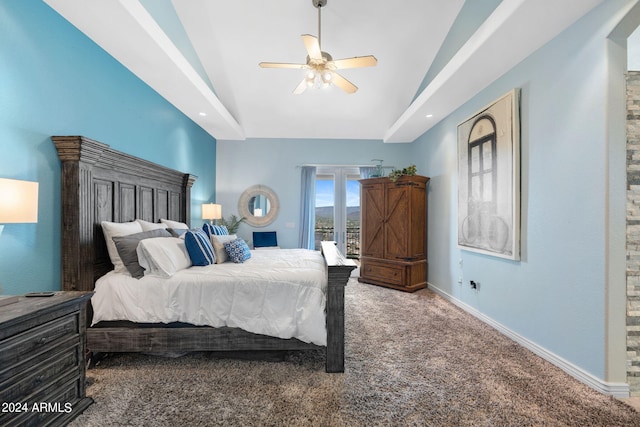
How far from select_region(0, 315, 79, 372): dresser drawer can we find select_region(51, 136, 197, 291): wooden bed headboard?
0.69 meters

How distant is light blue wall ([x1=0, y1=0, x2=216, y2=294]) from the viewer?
177 centimetres

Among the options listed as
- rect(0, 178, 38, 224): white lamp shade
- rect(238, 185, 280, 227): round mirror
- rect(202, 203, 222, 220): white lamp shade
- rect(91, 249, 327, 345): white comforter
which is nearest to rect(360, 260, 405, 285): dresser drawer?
rect(238, 185, 280, 227): round mirror

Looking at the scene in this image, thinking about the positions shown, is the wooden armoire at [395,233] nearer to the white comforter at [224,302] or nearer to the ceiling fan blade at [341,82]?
the ceiling fan blade at [341,82]

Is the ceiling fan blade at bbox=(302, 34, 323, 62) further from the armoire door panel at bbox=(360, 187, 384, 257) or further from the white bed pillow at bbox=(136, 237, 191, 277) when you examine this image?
the armoire door panel at bbox=(360, 187, 384, 257)

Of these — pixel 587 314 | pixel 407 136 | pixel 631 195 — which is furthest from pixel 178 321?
pixel 407 136

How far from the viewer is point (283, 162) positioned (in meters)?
5.46

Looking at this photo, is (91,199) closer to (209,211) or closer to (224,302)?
(224,302)

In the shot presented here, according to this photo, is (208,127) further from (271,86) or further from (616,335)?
(616,335)

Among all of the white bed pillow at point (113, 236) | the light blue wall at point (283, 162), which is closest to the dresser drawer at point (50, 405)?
the white bed pillow at point (113, 236)

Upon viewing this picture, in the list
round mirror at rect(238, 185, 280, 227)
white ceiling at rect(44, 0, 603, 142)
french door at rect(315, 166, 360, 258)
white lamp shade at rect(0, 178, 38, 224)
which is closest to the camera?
white lamp shade at rect(0, 178, 38, 224)

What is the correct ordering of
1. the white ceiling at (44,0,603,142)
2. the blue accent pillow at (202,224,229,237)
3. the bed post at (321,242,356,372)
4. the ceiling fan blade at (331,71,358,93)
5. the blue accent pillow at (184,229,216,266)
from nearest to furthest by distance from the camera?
the bed post at (321,242,356,372) < the white ceiling at (44,0,603,142) < the blue accent pillow at (184,229,216,266) < the ceiling fan blade at (331,71,358,93) < the blue accent pillow at (202,224,229,237)

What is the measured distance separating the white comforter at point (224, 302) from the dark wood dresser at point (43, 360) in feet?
1.41

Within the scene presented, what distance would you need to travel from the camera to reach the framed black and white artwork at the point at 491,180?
266 cm

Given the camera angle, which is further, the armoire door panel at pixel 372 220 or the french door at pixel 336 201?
the french door at pixel 336 201
